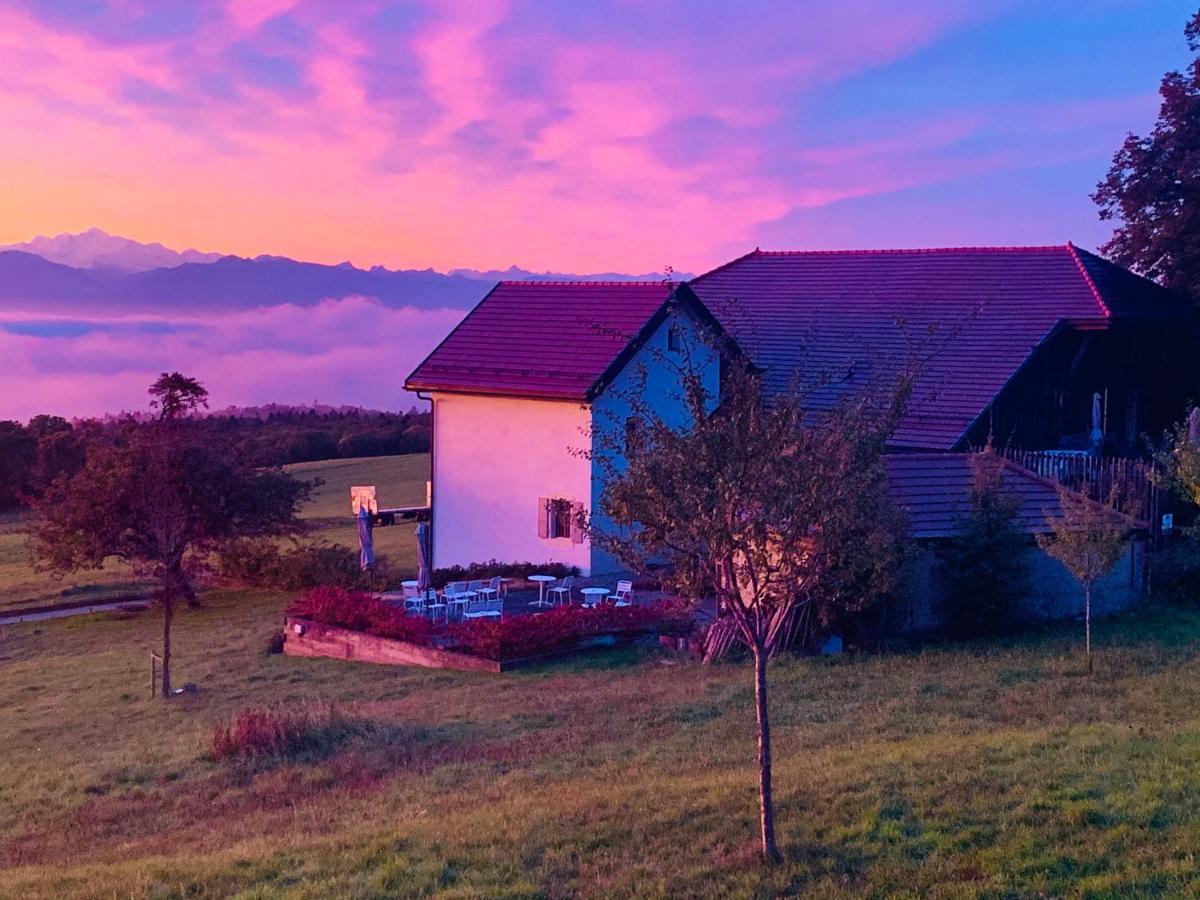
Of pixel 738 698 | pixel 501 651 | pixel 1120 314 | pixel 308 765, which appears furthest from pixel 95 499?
pixel 1120 314

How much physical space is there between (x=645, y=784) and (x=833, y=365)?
17925 millimetres

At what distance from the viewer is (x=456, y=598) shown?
23.0 meters

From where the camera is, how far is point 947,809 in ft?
29.6

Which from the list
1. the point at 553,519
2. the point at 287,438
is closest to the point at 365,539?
the point at 553,519

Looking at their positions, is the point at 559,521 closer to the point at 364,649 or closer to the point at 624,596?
the point at 624,596

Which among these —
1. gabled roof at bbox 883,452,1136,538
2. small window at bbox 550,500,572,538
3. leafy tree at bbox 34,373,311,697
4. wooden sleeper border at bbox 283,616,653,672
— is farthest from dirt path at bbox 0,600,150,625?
gabled roof at bbox 883,452,1136,538

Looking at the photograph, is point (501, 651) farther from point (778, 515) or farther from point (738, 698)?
point (778, 515)

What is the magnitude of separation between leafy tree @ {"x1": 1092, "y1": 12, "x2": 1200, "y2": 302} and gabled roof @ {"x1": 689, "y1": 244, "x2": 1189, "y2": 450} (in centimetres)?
239

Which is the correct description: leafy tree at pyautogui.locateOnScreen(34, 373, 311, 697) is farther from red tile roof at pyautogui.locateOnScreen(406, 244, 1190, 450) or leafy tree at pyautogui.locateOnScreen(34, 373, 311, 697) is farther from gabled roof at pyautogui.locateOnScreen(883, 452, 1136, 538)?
gabled roof at pyautogui.locateOnScreen(883, 452, 1136, 538)

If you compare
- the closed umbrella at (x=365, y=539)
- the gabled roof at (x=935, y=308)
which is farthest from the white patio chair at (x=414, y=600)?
the gabled roof at (x=935, y=308)

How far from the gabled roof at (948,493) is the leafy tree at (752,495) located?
410 inches

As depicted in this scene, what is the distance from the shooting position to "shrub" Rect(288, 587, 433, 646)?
20.8 m

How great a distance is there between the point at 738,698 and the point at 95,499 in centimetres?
1796

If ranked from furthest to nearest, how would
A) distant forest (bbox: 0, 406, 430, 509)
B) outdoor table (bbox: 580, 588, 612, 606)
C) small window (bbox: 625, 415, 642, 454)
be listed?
distant forest (bbox: 0, 406, 430, 509)
outdoor table (bbox: 580, 588, 612, 606)
small window (bbox: 625, 415, 642, 454)
